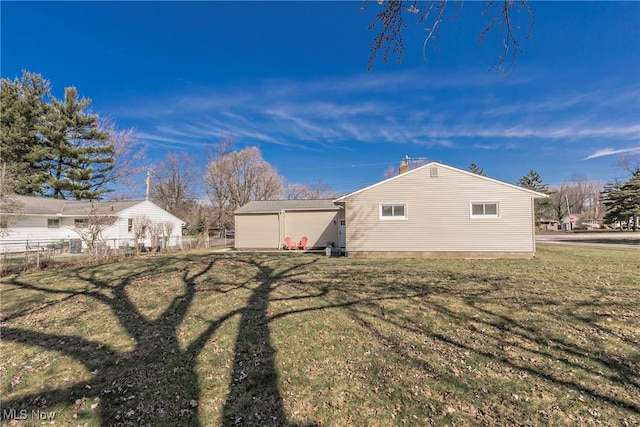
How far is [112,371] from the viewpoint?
12.3ft

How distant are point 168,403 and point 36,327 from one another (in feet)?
12.8

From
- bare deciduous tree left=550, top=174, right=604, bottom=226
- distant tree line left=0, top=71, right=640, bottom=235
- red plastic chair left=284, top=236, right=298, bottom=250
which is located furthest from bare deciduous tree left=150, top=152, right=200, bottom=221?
bare deciduous tree left=550, top=174, right=604, bottom=226

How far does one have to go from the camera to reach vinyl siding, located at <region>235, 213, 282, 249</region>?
63.6 ft

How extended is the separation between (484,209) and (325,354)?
37.4ft

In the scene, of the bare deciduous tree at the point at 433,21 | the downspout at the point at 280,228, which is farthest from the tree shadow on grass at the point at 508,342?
the downspout at the point at 280,228

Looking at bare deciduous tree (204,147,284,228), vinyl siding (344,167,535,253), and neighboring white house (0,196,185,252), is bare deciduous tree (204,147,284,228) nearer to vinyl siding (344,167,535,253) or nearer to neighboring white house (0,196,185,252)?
neighboring white house (0,196,185,252)

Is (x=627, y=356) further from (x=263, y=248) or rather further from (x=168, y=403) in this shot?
(x=263, y=248)

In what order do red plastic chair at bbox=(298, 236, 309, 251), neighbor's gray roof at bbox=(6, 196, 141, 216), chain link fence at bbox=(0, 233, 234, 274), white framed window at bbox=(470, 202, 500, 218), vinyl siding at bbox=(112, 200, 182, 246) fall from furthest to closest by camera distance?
vinyl siding at bbox=(112, 200, 182, 246) < red plastic chair at bbox=(298, 236, 309, 251) < neighbor's gray roof at bbox=(6, 196, 141, 216) < white framed window at bbox=(470, 202, 500, 218) < chain link fence at bbox=(0, 233, 234, 274)

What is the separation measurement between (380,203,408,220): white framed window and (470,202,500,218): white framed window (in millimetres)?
2792

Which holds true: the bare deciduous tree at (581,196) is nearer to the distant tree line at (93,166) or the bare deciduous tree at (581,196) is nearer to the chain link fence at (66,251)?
the distant tree line at (93,166)

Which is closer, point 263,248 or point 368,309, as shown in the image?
point 368,309

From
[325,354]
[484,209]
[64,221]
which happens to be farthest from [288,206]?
[325,354]

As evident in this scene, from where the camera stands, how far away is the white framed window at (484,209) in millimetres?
12828

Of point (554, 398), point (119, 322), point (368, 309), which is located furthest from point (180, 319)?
point (554, 398)
